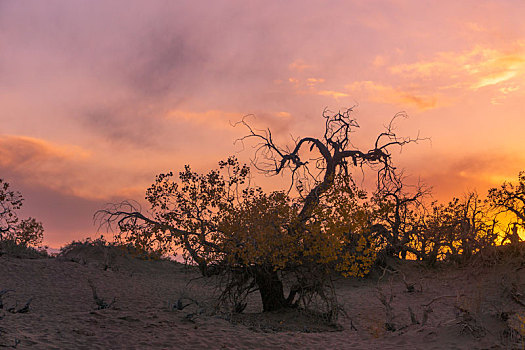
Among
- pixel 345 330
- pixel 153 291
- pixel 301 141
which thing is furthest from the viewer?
pixel 153 291

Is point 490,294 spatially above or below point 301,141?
below

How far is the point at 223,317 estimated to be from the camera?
17.8 meters

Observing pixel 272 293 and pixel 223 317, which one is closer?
pixel 223 317

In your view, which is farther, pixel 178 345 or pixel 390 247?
pixel 390 247

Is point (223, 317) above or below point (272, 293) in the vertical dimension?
below

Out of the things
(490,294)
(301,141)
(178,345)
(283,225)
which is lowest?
(178,345)

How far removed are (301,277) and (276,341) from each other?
599 centimetres

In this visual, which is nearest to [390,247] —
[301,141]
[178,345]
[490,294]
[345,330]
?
[490,294]

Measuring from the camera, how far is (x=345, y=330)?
17.9m

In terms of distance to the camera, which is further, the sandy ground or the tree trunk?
the tree trunk

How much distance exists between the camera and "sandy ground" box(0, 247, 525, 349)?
13.3 m

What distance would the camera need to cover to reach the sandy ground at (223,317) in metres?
13.3

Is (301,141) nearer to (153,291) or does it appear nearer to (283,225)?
(283,225)

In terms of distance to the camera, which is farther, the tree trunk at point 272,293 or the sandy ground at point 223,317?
the tree trunk at point 272,293
